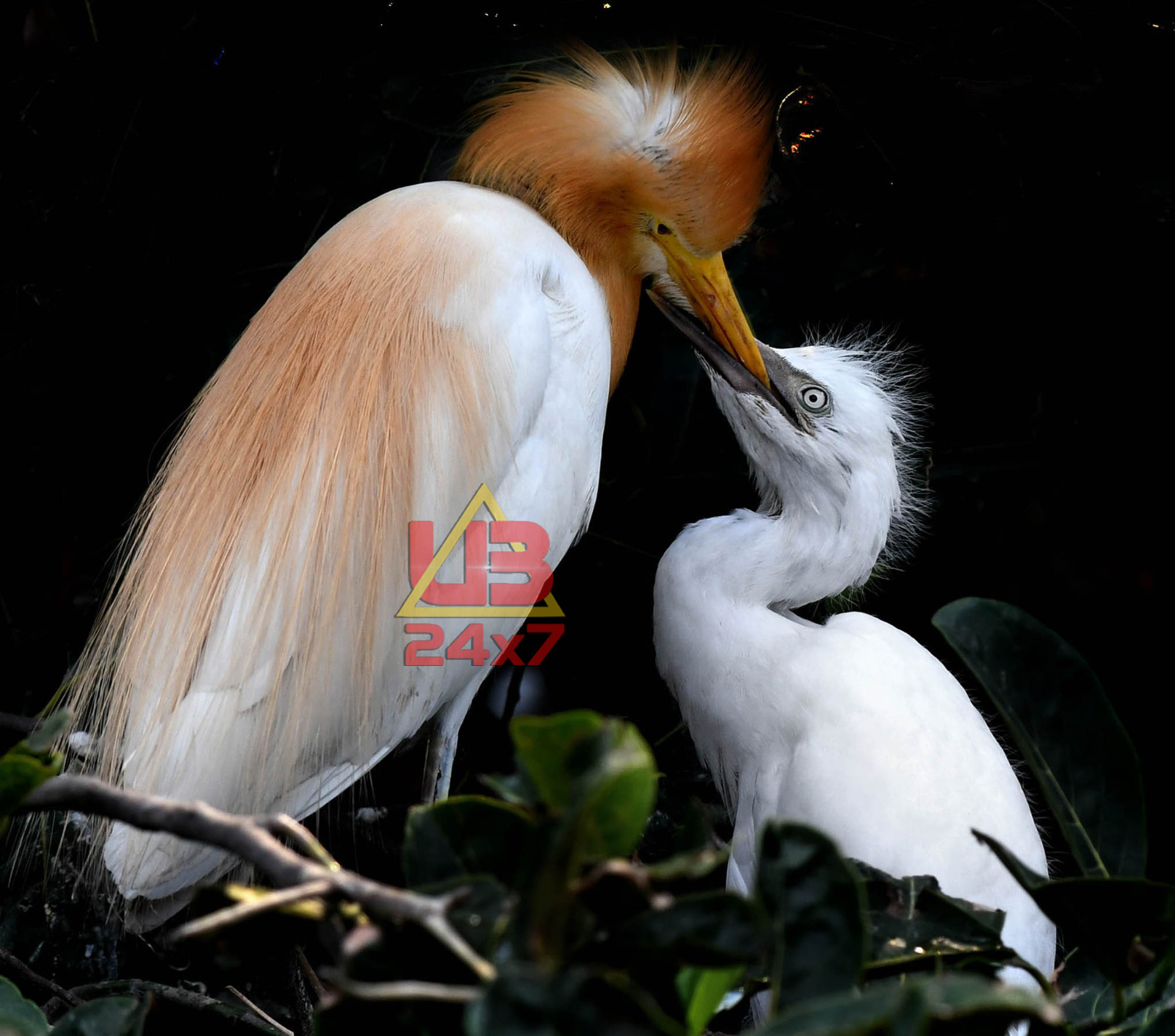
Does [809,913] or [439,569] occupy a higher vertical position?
[809,913]

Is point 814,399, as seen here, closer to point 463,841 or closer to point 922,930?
point 922,930

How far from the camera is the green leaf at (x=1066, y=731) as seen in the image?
67cm

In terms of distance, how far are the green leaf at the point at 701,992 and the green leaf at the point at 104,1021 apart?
274 mm

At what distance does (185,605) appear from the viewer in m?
1.32

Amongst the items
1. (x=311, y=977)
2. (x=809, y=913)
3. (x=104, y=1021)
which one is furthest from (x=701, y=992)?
(x=311, y=977)

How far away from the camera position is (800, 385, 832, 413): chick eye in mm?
1560


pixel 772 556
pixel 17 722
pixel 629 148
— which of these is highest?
pixel 629 148

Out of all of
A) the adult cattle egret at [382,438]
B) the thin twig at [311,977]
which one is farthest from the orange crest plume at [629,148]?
the thin twig at [311,977]

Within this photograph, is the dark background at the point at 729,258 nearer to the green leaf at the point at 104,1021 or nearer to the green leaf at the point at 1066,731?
the green leaf at the point at 1066,731

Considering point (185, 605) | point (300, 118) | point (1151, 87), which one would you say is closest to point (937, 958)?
point (185, 605)

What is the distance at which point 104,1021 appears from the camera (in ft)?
1.81

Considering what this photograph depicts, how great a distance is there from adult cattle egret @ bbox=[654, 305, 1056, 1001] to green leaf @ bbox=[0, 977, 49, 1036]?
0.99 meters

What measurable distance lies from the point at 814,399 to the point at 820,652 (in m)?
0.36

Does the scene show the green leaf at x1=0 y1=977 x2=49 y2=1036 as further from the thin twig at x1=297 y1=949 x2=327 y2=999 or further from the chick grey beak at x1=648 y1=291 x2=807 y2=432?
the chick grey beak at x1=648 y1=291 x2=807 y2=432
